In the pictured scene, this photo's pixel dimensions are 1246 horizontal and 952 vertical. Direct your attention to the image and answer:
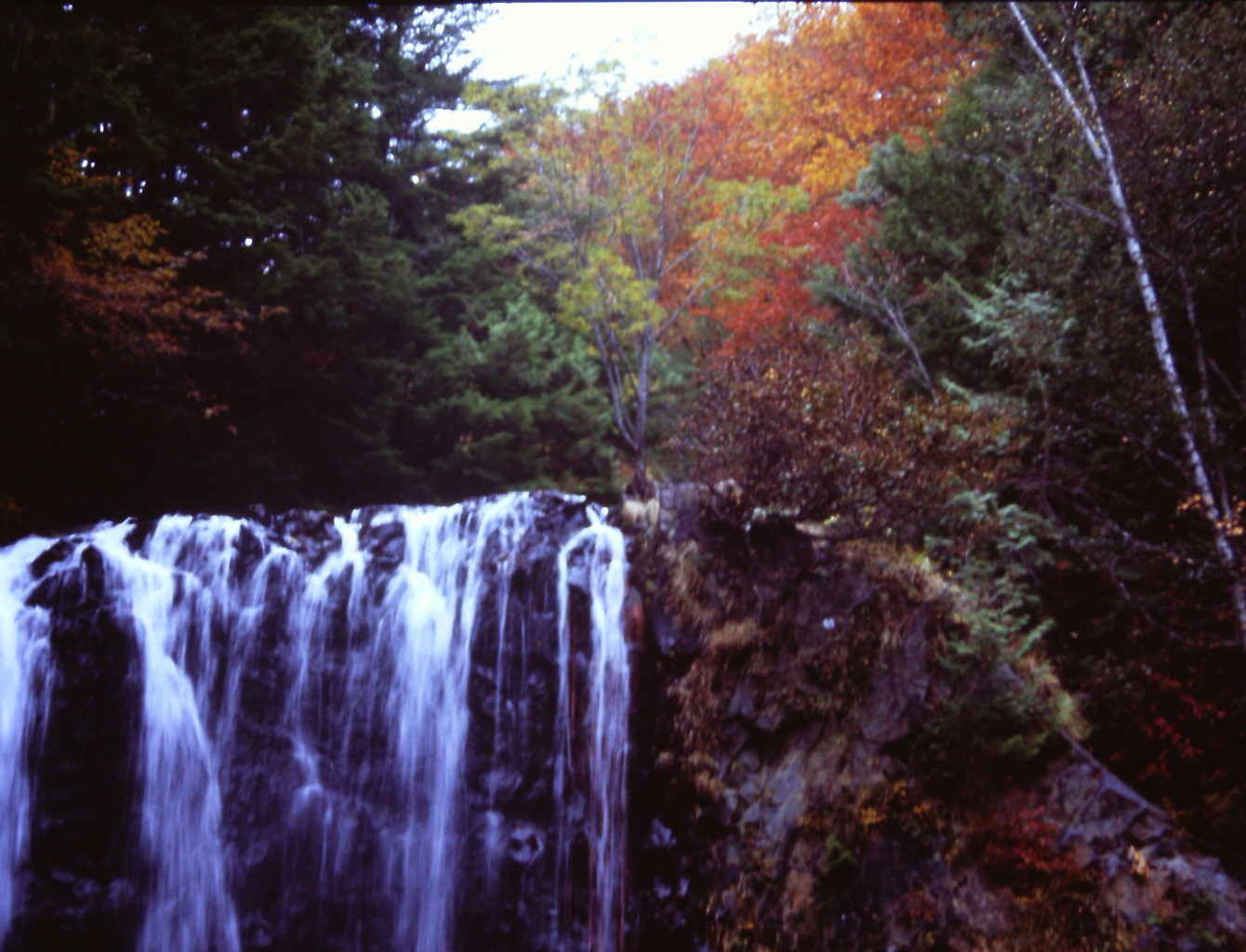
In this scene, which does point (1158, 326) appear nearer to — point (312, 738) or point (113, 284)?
point (312, 738)

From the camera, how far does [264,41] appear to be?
10328 millimetres

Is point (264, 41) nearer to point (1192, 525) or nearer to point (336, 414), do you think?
point (336, 414)

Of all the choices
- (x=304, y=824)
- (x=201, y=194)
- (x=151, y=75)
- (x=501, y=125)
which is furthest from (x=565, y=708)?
(x=501, y=125)

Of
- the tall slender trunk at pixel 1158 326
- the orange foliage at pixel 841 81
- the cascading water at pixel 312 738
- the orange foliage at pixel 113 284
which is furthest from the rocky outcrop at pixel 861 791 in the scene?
the orange foliage at pixel 841 81

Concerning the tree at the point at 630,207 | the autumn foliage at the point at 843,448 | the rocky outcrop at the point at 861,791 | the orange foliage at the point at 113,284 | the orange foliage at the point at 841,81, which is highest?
the orange foliage at the point at 841,81

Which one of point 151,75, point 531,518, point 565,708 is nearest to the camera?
point 565,708

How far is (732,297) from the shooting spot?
1260cm

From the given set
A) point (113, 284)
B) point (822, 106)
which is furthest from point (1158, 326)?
point (113, 284)

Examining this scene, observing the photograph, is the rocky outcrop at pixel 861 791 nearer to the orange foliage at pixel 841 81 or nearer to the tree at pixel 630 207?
the tree at pixel 630 207

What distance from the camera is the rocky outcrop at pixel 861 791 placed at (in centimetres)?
565

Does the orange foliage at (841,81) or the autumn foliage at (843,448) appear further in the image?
the orange foliage at (841,81)

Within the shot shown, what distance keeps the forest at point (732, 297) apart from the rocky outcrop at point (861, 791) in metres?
0.40

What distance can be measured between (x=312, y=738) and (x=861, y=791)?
5.06 metres

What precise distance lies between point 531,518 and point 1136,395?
5665mm
